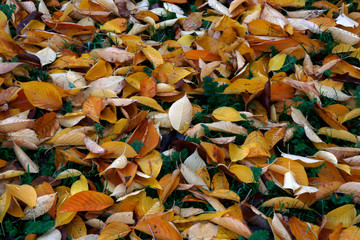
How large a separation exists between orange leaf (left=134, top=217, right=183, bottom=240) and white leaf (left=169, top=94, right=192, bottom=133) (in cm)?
53

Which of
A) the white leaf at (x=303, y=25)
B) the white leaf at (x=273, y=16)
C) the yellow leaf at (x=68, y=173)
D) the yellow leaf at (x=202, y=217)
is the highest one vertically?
the white leaf at (x=273, y=16)

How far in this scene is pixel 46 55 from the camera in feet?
7.27

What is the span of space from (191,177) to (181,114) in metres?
0.36

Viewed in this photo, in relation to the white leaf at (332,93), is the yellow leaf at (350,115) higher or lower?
lower

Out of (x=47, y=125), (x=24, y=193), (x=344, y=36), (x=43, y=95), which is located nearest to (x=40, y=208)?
(x=24, y=193)

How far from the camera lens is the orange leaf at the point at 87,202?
153 cm

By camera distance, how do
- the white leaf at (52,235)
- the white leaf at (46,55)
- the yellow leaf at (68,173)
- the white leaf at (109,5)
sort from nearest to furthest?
the white leaf at (52,235), the yellow leaf at (68,173), the white leaf at (46,55), the white leaf at (109,5)

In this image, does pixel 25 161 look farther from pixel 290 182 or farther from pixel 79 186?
pixel 290 182

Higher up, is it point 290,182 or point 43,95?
point 43,95

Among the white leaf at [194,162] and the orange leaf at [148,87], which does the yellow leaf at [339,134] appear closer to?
the white leaf at [194,162]

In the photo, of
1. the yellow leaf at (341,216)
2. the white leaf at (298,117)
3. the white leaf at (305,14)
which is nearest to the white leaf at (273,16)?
the white leaf at (305,14)

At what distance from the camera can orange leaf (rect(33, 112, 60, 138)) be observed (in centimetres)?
186

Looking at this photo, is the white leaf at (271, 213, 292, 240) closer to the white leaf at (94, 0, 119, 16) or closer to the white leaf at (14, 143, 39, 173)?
the white leaf at (14, 143, 39, 173)

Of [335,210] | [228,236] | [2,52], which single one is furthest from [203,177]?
[2,52]
